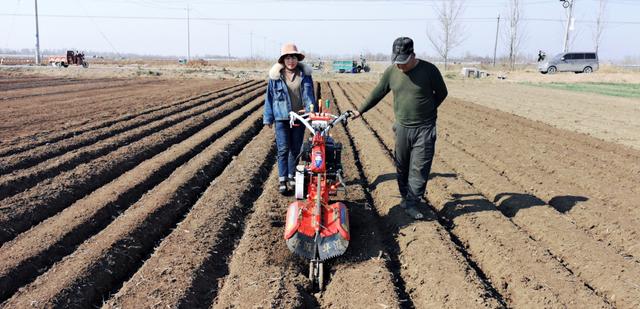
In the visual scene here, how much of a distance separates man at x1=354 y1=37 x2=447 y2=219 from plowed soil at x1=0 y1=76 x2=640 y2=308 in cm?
54

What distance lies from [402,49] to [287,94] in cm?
157

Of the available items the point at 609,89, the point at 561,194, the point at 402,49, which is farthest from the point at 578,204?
the point at 609,89

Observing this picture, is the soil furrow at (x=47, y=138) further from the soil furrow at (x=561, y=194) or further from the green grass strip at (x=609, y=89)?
the green grass strip at (x=609, y=89)

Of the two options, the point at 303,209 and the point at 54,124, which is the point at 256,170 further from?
the point at 54,124

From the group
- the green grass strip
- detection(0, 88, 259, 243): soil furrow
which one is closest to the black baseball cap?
detection(0, 88, 259, 243): soil furrow

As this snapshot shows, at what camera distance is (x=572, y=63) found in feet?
146

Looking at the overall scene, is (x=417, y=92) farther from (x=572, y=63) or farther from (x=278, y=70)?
(x=572, y=63)

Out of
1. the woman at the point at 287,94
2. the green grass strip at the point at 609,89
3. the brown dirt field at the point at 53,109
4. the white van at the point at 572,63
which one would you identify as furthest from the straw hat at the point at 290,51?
the white van at the point at 572,63

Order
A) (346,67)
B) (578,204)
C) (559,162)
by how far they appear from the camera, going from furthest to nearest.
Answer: (346,67) < (559,162) < (578,204)

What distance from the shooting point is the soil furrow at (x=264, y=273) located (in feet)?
13.2

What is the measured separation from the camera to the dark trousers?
565cm

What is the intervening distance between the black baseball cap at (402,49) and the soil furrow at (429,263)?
1.82 m

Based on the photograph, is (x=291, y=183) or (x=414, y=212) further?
(x=291, y=183)

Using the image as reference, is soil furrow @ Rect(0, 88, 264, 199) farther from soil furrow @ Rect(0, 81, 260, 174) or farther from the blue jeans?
the blue jeans
